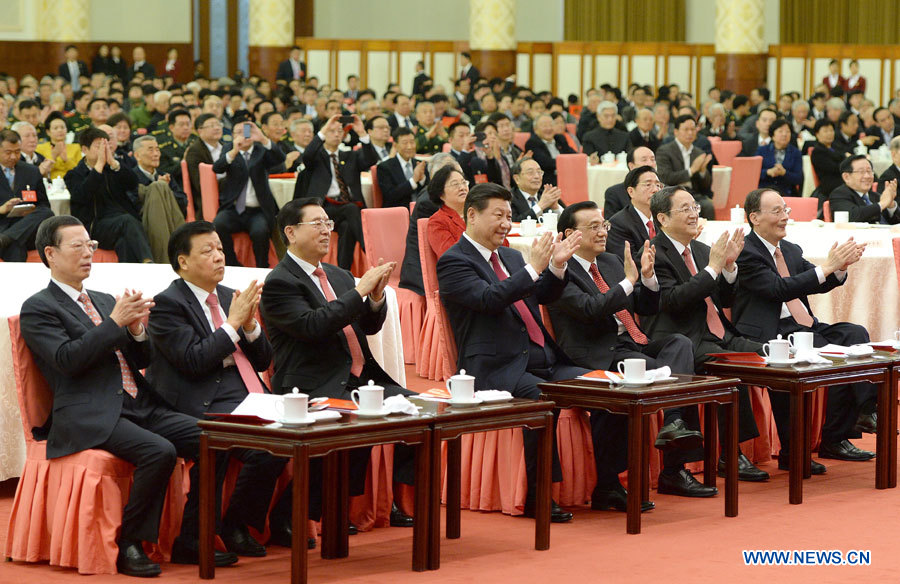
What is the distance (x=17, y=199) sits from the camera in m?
7.48

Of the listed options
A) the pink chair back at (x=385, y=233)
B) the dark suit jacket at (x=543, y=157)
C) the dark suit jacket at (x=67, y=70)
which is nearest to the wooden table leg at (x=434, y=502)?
the pink chair back at (x=385, y=233)

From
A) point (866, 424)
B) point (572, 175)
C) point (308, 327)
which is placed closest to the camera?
point (308, 327)

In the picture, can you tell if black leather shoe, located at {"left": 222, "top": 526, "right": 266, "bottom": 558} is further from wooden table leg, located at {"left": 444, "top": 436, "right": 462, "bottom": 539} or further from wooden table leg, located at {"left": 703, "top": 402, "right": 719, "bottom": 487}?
wooden table leg, located at {"left": 703, "top": 402, "right": 719, "bottom": 487}

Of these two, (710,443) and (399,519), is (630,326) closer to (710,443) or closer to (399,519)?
(710,443)

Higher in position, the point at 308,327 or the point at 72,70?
the point at 72,70

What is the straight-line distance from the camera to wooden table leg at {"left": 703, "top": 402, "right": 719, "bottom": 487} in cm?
471

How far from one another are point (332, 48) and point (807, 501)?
59.6 ft

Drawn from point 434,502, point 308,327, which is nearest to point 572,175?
point 308,327

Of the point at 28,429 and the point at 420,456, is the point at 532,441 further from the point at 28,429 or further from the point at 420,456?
the point at 28,429

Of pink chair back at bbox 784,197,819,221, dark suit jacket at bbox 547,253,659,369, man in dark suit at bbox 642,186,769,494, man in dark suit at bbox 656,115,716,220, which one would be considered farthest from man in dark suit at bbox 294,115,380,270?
dark suit jacket at bbox 547,253,659,369

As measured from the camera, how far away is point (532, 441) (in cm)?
460

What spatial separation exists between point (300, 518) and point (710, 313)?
2.23 meters

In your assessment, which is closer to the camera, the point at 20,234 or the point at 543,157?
the point at 20,234

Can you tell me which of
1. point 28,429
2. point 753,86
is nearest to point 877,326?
point 28,429
